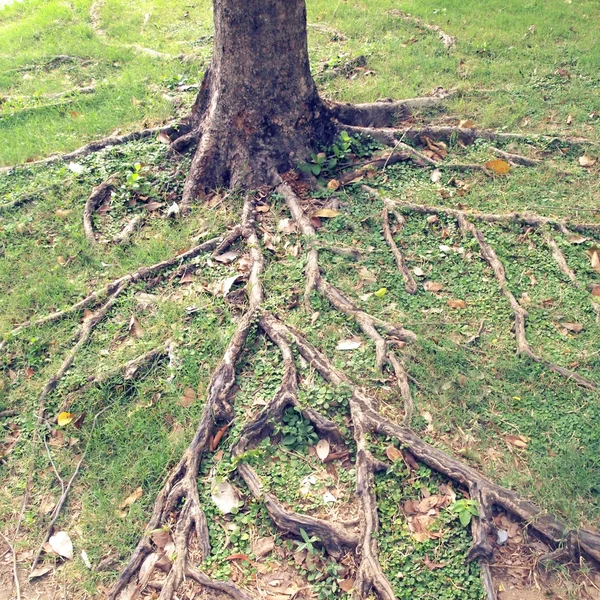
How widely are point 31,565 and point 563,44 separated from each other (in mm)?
7884

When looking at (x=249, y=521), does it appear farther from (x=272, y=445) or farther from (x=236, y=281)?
(x=236, y=281)

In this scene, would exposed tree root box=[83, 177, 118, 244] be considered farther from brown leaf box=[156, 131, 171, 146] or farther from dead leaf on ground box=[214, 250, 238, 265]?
dead leaf on ground box=[214, 250, 238, 265]

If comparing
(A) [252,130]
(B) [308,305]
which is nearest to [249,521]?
(B) [308,305]

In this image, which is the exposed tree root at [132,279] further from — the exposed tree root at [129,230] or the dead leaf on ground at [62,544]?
the dead leaf on ground at [62,544]

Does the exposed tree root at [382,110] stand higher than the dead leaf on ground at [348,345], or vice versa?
the exposed tree root at [382,110]

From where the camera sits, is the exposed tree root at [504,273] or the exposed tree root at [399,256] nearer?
the exposed tree root at [504,273]

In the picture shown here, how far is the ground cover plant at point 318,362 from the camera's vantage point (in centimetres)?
290

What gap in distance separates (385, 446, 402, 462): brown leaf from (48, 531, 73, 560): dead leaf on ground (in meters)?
1.77

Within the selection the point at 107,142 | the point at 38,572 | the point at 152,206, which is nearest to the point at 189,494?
the point at 38,572

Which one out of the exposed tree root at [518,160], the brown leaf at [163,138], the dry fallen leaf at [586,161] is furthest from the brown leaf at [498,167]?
the brown leaf at [163,138]

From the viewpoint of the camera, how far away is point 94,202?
523cm

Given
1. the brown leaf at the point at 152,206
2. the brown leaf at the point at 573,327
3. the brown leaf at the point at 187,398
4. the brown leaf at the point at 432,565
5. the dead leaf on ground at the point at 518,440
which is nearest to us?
the brown leaf at the point at 432,565

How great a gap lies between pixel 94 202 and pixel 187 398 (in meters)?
2.47

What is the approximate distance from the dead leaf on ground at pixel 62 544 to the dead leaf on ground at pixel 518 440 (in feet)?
8.08
